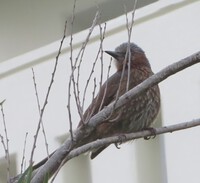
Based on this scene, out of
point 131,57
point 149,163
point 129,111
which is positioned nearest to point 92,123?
point 129,111

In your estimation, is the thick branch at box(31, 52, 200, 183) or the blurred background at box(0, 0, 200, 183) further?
the blurred background at box(0, 0, 200, 183)

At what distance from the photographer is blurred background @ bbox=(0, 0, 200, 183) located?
5734mm

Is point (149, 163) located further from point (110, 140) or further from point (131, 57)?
point (110, 140)

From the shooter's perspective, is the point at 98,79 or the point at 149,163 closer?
the point at 149,163

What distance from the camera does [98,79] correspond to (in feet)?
20.2

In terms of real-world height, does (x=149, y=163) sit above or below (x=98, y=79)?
below

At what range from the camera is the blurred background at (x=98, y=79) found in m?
5.73

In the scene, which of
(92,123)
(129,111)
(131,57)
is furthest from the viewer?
(131,57)

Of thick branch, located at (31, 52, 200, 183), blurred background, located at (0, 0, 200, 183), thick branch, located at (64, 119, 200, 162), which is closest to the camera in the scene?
thick branch, located at (31, 52, 200, 183)

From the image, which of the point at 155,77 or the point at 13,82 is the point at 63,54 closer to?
the point at 13,82

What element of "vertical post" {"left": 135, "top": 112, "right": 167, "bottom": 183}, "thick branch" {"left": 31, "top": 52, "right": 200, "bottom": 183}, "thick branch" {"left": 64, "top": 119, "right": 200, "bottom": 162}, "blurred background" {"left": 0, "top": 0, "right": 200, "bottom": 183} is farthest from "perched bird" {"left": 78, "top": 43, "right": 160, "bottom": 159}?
"thick branch" {"left": 31, "top": 52, "right": 200, "bottom": 183}


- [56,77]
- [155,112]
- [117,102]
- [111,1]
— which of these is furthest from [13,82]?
[117,102]

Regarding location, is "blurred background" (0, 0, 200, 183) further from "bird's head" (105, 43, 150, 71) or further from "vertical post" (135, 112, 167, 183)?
"bird's head" (105, 43, 150, 71)

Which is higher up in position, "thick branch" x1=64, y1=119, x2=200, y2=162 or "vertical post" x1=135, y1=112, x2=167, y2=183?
"vertical post" x1=135, y1=112, x2=167, y2=183
